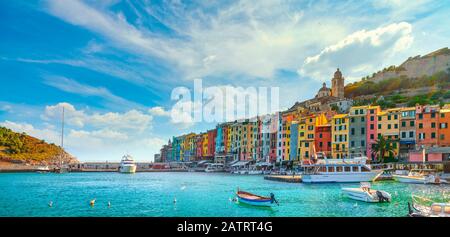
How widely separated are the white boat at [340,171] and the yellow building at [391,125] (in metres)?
1.32

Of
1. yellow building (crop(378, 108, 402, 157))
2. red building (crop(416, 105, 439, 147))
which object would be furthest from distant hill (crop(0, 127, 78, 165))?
yellow building (crop(378, 108, 402, 157))

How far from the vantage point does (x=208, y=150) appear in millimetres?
22469

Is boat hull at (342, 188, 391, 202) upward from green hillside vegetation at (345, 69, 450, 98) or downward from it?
downward

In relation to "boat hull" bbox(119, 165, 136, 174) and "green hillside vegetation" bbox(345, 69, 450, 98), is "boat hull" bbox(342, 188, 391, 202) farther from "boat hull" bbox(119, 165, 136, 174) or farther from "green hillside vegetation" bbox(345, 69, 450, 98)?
"boat hull" bbox(119, 165, 136, 174)

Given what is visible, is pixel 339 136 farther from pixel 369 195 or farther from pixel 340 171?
pixel 369 195

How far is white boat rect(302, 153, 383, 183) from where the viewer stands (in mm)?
17984

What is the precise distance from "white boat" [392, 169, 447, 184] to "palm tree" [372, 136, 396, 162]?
1.14m

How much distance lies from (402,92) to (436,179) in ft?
14.7

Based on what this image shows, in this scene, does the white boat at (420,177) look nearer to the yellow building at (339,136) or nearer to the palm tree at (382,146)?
the palm tree at (382,146)

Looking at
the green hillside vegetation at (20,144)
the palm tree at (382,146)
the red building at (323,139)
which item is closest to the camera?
the green hillside vegetation at (20,144)

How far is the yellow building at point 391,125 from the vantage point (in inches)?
667

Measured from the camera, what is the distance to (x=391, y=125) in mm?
17281

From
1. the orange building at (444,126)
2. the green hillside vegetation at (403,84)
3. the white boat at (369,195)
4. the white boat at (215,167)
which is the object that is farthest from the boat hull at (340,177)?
the white boat at (215,167)
